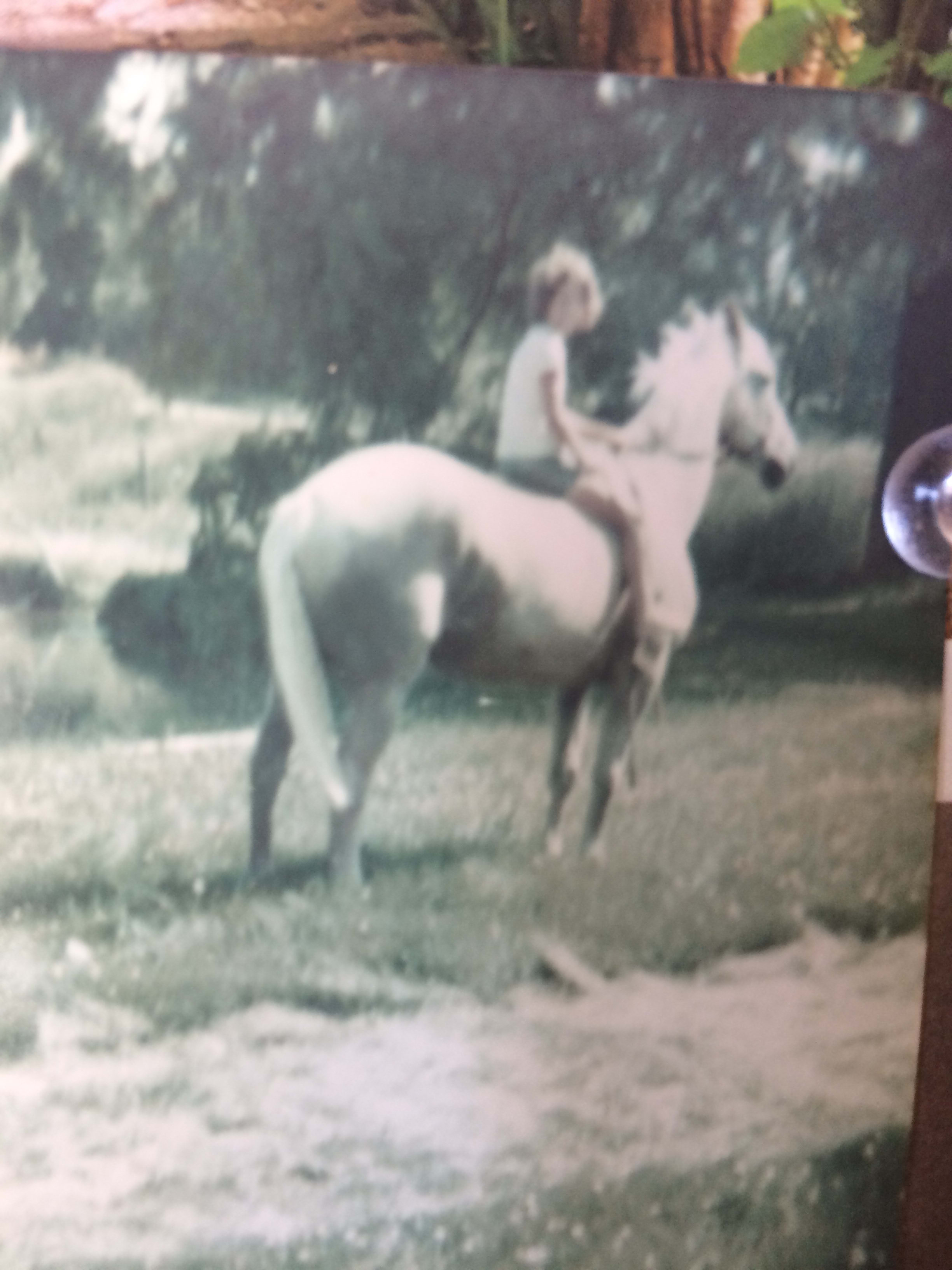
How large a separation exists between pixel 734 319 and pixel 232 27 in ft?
1.74

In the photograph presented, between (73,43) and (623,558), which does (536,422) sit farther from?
(73,43)

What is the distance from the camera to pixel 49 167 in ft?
3.02

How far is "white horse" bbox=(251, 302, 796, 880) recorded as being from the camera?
961mm

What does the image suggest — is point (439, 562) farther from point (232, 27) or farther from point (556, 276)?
point (232, 27)

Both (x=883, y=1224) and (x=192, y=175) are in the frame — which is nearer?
(x=192, y=175)

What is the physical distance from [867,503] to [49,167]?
81 centimetres

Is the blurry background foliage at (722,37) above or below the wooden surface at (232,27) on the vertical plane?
above

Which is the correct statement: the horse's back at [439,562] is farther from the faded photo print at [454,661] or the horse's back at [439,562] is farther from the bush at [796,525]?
the bush at [796,525]

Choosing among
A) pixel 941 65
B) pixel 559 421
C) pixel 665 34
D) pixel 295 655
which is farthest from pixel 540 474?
pixel 941 65

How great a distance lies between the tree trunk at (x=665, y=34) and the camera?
99 centimetres

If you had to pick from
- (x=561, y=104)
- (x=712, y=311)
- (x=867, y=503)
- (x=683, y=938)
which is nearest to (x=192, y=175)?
(x=561, y=104)

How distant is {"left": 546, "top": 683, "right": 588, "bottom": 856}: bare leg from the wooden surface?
626 mm

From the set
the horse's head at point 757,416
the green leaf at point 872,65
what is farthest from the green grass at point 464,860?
the green leaf at point 872,65

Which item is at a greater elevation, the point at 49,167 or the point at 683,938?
the point at 49,167
